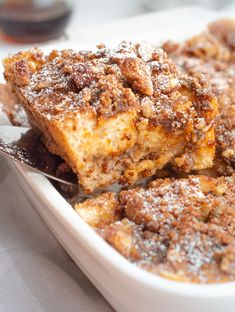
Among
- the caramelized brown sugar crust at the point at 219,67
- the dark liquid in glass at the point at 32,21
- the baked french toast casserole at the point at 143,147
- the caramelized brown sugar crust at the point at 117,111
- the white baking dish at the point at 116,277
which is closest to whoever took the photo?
the white baking dish at the point at 116,277

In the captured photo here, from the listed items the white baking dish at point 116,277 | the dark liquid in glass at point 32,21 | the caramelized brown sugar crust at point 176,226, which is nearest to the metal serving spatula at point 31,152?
the white baking dish at point 116,277

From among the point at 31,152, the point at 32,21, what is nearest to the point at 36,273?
the point at 31,152

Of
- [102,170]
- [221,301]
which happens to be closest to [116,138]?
[102,170]

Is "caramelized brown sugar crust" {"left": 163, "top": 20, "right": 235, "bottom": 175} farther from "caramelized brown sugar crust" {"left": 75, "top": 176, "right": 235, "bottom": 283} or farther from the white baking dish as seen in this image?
the white baking dish

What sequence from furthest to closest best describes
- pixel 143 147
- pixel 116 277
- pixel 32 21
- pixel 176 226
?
pixel 32 21
pixel 143 147
pixel 176 226
pixel 116 277

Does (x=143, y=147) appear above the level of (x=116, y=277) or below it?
above

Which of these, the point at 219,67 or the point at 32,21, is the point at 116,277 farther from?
the point at 32,21

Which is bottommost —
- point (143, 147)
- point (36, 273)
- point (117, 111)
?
point (36, 273)

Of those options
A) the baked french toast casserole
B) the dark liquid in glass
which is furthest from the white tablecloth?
the dark liquid in glass

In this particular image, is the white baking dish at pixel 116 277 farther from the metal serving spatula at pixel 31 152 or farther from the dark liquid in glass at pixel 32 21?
the dark liquid in glass at pixel 32 21
